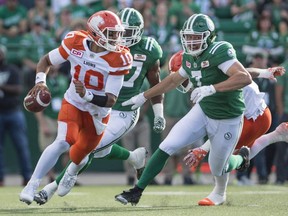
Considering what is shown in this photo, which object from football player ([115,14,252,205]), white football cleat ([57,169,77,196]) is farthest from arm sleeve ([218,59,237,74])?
white football cleat ([57,169,77,196])

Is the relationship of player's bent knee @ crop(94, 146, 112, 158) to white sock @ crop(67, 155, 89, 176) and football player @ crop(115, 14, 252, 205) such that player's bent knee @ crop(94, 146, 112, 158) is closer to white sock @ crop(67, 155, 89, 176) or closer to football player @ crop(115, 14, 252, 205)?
white sock @ crop(67, 155, 89, 176)

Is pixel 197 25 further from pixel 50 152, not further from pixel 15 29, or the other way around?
pixel 15 29

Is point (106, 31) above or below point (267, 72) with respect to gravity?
above

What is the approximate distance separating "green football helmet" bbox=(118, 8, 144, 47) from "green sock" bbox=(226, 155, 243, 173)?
154 cm

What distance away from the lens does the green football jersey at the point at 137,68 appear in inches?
352

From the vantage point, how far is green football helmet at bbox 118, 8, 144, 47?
28.9 ft

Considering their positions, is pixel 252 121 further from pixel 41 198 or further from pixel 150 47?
pixel 41 198

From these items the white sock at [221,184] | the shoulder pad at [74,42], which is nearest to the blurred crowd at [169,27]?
the white sock at [221,184]

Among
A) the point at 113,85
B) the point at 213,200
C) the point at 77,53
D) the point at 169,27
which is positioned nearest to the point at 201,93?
the point at 113,85

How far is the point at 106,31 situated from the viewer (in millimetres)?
7867

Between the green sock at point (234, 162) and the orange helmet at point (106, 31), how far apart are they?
5.05 ft

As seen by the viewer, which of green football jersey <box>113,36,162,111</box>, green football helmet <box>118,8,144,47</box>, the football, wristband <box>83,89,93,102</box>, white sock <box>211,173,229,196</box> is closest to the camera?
wristband <box>83,89,93,102</box>

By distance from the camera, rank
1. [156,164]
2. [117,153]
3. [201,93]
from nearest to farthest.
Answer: [201,93]
[156,164]
[117,153]

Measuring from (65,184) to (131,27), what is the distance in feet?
5.76
